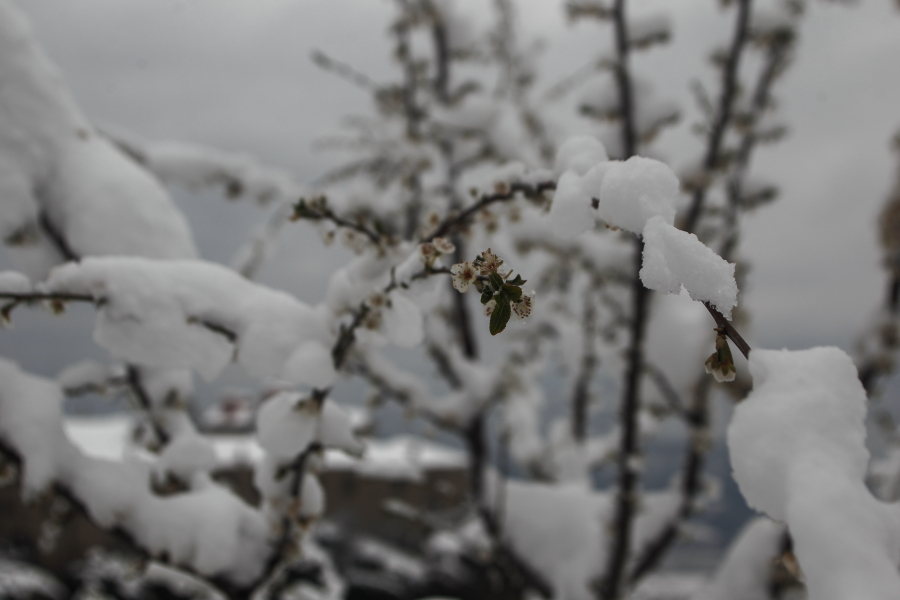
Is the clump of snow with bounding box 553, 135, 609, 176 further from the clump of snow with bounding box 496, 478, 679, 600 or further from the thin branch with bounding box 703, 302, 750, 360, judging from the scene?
the clump of snow with bounding box 496, 478, 679, 600

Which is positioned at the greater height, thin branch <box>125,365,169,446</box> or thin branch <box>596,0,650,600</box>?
thin branch <box>596,0,650,600</box>

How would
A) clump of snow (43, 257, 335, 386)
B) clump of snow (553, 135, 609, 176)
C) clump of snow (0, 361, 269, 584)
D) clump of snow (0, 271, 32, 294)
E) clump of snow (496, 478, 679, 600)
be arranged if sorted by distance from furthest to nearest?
clump of snow (496, 478, 679, 600) < clump of snow (0, 361, 269, 584) < clump of snow (43, 257, 335, 386) < clump of snow (0, 271, 32, 294) < clump of snow (553, 135, 609, 176)

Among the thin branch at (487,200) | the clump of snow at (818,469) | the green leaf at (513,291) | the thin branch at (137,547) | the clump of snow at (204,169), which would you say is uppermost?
the clump of snow at (204,169)

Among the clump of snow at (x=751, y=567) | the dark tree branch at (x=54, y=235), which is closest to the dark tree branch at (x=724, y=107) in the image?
the clump of snow at (x=751, y=567)

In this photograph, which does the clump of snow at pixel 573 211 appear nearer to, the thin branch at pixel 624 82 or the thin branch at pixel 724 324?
the thin branch at pixel 724 324

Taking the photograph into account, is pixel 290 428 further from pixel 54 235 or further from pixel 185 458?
pixel 54 235

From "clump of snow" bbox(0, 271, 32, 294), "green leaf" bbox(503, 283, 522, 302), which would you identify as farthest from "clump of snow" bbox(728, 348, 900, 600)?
"clump of snow" bbox(0, 271, 32, 294)

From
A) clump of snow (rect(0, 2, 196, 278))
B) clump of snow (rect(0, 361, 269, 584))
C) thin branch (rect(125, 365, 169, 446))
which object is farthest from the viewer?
thin branch (rect(125, 365, 169, 446))
